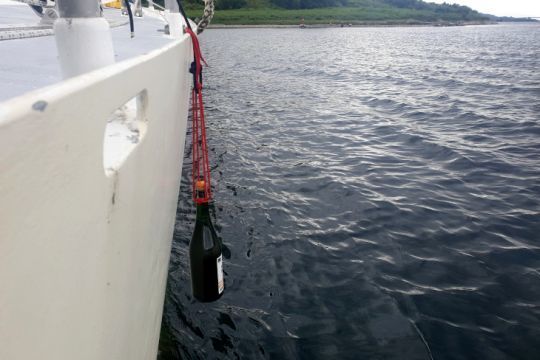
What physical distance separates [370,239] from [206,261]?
2533 millimetres

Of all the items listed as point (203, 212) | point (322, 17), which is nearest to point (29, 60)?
point (203, 212)

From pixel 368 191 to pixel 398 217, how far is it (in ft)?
3.23

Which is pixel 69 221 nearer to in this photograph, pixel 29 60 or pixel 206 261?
pixel 29 60

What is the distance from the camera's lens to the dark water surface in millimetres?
3443

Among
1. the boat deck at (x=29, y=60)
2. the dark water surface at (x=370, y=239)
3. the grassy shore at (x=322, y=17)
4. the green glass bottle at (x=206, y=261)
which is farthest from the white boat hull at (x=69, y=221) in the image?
the grassy shore at (x=322, y=17)

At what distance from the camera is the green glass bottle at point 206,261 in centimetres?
315

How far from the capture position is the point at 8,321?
768mm

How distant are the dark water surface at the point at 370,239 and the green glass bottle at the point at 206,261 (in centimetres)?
52

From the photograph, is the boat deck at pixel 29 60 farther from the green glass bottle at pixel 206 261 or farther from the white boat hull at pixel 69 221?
the green glass bottle at pixel 206 261

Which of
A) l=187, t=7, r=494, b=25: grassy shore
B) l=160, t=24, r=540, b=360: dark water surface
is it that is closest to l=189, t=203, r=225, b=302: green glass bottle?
l=160, t=24, r=540, b=360: dark water surface

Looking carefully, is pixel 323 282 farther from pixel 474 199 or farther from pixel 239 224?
pixel 474 199

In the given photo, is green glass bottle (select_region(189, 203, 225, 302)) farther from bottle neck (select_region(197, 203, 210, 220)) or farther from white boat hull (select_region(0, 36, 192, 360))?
white boat hull (select_region(0, 36, 192, 360))

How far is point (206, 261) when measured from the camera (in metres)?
3.15

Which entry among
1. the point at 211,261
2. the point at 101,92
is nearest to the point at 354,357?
the point at 211,261
